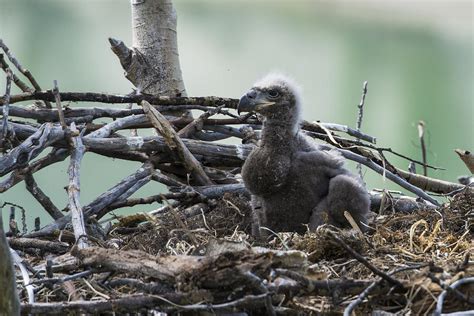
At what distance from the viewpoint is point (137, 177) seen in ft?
16.7

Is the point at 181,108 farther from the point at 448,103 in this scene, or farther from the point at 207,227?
the point at 448,103

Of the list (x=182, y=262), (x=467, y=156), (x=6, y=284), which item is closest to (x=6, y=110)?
(x=182, y=262)

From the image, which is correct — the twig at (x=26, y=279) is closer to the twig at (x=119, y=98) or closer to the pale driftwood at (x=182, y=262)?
the pale driftwood at (x=182, y=262)

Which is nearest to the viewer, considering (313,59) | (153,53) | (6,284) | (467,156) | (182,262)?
(6,284)

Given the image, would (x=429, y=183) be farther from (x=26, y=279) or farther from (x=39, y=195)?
(x=26, y=279)

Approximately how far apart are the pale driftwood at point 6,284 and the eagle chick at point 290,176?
2.18 meters

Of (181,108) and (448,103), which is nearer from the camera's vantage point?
(181,108)

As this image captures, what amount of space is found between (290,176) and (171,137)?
79cm

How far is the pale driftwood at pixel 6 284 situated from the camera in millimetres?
2676

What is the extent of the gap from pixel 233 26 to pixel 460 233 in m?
15.1

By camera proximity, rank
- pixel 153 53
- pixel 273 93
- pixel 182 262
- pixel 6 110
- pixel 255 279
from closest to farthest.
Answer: pixel 255 279, pixel 182 262, pixel 6 110, pixel 273 93, pixel 153 53

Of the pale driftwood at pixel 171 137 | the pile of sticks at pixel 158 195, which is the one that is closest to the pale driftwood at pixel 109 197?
the pile of sticks at pixel 158 195

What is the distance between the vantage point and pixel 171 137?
16.8 ft

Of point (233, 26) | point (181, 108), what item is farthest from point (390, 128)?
point (181, 108)
